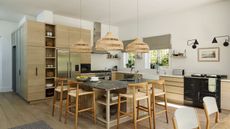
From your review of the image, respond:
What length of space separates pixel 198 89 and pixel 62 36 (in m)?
4.75

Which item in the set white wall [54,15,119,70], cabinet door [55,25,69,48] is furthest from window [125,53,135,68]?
cabinet door [55,25,69,48]

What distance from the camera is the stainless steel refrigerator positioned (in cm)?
538

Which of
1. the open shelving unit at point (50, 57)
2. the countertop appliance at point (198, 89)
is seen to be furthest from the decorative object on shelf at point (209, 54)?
the open shelving unit at point (50, 57)

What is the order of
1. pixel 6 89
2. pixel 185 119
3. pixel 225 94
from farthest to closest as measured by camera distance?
pixel 6 89 < pixel 225 94 < pixel 185 119

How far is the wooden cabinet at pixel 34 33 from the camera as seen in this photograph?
482 cm

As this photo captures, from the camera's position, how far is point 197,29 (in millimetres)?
5180

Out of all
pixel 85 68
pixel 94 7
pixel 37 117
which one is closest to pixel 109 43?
pixel 37 117

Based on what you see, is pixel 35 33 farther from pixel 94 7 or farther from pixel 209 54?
pixel 209 54

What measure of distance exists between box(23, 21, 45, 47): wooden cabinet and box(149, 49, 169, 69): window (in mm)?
4281

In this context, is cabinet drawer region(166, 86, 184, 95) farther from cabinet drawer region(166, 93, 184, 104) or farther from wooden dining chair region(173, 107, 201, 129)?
wooden dining chair region(173, 107, 201, 129)

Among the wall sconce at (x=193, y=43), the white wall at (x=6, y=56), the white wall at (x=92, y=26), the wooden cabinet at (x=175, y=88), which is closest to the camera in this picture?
the wooden cabinet at (x=175, y=88)

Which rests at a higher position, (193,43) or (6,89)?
(193,43)

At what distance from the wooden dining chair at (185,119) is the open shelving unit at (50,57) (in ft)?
15.4

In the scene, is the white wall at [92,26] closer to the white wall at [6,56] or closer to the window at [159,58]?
the window at [159,58]
